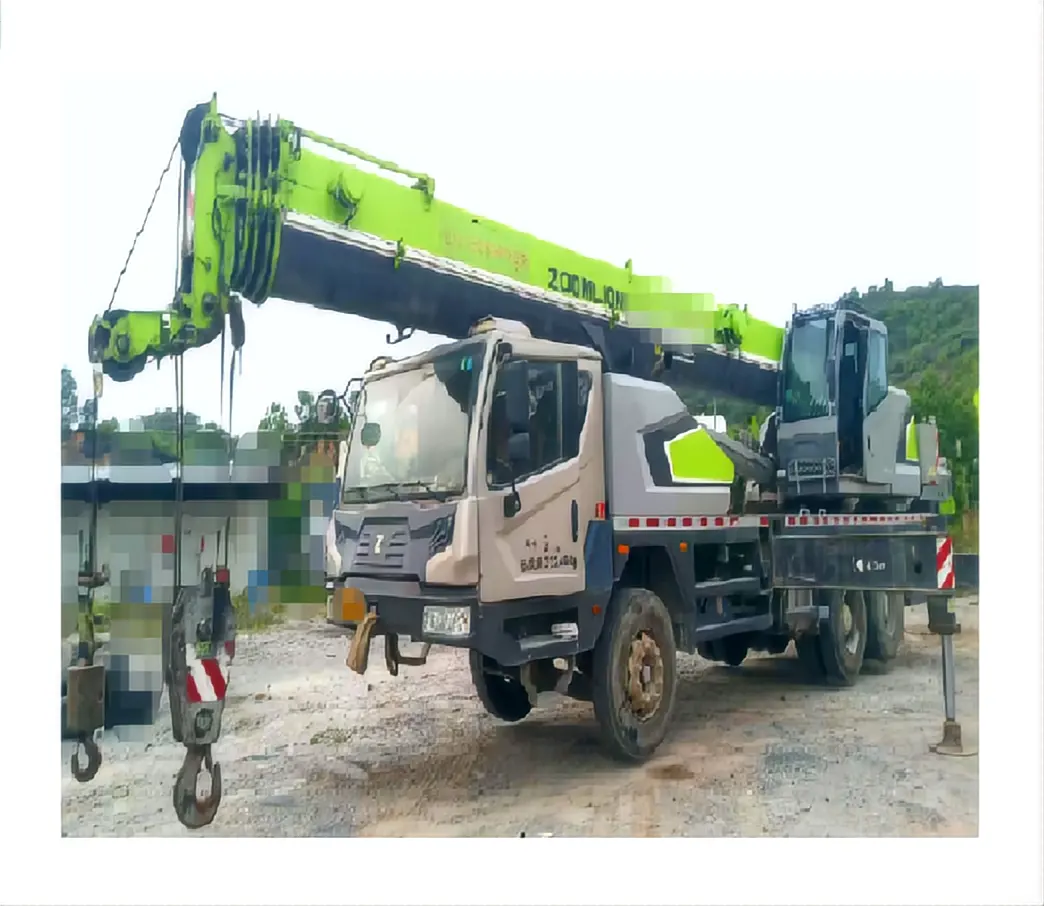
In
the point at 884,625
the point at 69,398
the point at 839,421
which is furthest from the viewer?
the point at 884,625

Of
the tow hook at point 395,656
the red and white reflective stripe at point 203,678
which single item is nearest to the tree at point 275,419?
the red and white reflective stripe at point 203,678

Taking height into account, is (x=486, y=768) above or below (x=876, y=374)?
below

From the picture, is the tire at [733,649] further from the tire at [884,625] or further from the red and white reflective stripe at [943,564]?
the red and white reflective stripe at [943,564]

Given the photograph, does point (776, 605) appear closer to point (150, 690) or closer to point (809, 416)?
point (809, 416)

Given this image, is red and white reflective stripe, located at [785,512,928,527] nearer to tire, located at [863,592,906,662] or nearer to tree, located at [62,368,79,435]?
tire, located at [863,592,906,662]

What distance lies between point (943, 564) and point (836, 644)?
1.53 m

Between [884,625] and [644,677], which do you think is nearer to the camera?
[644,677]

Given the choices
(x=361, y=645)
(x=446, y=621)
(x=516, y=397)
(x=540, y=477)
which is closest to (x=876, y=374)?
(x=540, y=477)

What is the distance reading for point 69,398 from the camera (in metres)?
4.39

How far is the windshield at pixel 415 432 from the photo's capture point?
408cm

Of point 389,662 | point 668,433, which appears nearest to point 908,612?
point 668,433

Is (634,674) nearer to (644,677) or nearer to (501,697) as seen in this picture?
(644,677)

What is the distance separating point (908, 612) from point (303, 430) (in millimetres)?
4746
